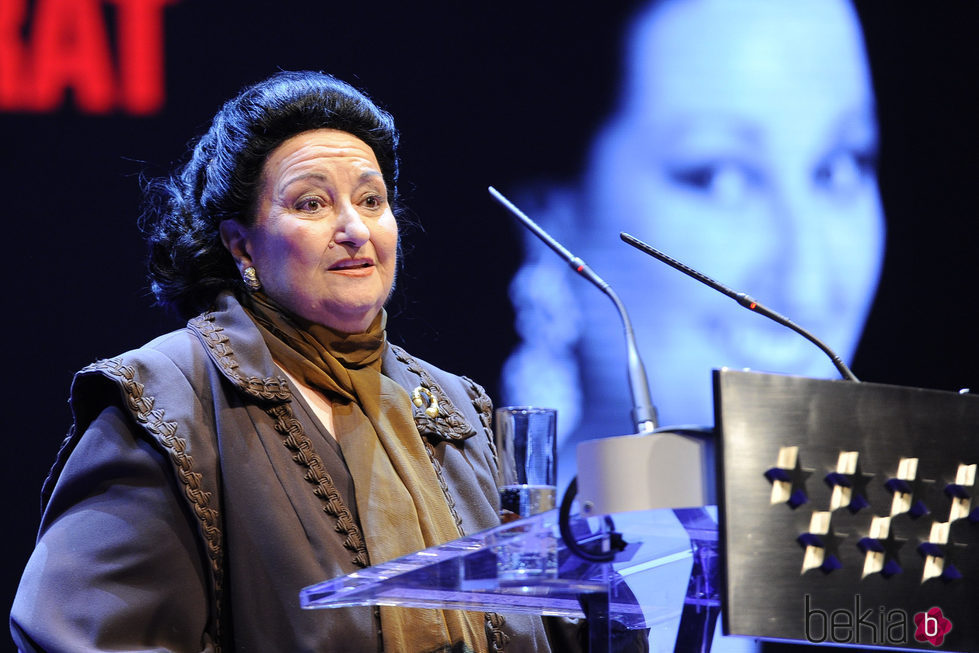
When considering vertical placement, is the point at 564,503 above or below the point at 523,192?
below

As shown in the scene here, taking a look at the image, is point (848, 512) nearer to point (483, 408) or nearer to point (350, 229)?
point (350, 229)

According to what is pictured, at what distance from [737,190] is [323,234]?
1533 millimetres

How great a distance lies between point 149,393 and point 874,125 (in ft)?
7.44

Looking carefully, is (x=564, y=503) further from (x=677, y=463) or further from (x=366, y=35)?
(x=366, y=35)

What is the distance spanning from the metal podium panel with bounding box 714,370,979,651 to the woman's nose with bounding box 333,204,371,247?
102 centimetres

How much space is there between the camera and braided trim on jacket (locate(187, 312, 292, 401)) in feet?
5.73

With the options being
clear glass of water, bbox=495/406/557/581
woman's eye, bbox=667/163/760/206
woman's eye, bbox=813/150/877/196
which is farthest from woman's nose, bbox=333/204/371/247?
woman's eye, bbox=813/150/877/196

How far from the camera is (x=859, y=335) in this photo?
308 centimetres

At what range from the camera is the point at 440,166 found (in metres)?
2.94

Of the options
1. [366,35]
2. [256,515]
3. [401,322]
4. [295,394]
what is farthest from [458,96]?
[256,515]

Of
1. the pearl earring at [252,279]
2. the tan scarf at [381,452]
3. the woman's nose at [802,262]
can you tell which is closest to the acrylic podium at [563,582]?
the tan scarf at [381,452]

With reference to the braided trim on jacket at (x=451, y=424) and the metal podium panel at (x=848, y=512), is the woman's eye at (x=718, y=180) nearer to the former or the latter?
the braided trim on jacket at (x=451, y=424)

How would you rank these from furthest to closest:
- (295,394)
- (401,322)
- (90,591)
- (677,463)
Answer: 1. (401,322)
2. (295,394)
3. (90,591)
4. (677,463)

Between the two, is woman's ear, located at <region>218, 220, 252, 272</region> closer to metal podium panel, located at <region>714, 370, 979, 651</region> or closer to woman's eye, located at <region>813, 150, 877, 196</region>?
metal podium panel, located at <region>714, 370, 979, 651</region>
